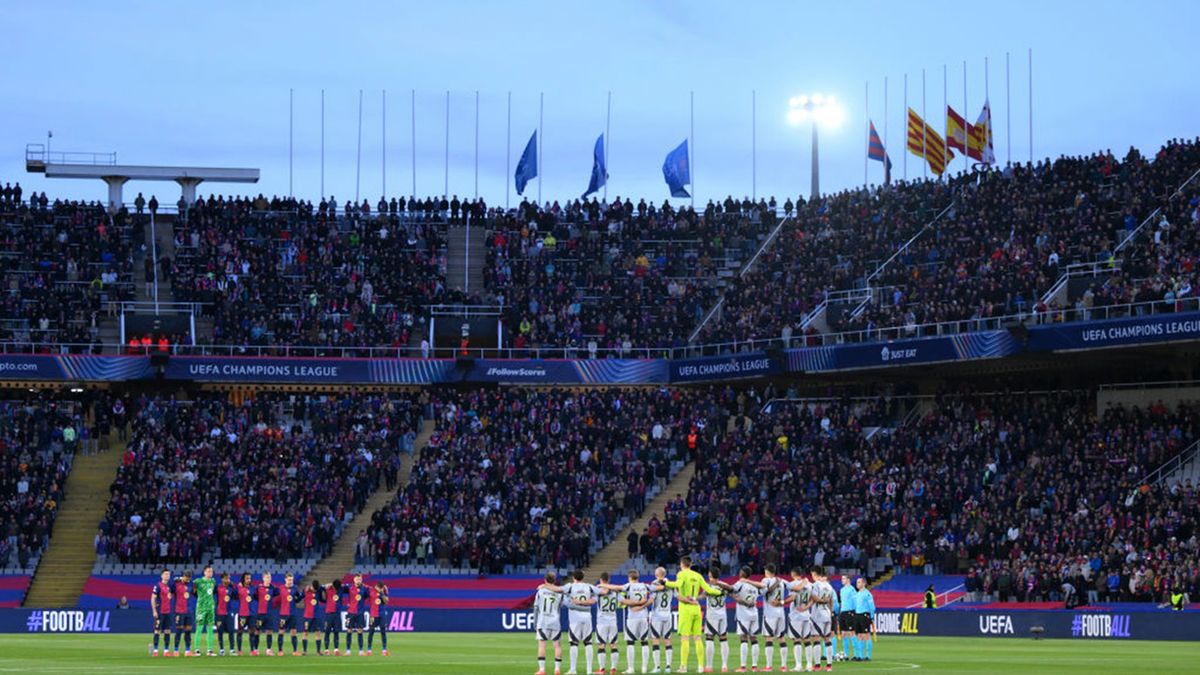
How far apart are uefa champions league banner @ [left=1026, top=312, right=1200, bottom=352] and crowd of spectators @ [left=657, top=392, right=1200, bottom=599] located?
3.35 m

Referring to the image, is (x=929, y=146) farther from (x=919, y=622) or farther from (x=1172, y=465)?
(x=919, y=622)

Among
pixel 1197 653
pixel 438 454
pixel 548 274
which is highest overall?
Result: pixel 548 274

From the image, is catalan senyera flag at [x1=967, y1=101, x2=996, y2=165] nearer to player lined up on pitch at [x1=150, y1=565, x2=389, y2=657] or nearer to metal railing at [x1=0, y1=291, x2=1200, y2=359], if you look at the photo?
metal railing at [x1=0, y1=291, x2=1200, y2=359]

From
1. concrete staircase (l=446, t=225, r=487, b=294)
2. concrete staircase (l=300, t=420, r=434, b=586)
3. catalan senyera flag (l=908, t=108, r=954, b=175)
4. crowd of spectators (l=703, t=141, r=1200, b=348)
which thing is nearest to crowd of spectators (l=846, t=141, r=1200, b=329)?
crowd of spectators (l=703, t=141, r=1200, b=348)

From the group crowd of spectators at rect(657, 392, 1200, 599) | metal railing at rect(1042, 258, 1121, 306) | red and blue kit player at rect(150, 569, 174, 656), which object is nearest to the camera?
red and blue kit player at rect(150, 569, 174, 656)

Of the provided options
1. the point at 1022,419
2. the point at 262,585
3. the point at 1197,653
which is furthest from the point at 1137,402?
the point at 262,585

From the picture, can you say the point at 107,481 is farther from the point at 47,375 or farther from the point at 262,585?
the point at 262,585

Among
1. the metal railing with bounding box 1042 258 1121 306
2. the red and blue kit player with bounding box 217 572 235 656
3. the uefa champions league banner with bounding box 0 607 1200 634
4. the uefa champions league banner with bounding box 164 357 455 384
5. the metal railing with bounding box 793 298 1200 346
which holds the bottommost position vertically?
the uefa champions league banner with bounding box 0 607 1200 634

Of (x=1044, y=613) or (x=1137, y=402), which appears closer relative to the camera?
(x=1044, y=613)

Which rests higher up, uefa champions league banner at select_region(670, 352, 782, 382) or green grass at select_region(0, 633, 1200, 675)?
uefa champions league banner at select_region(670, 352, 782, 382)

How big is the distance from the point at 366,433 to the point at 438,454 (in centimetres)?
335

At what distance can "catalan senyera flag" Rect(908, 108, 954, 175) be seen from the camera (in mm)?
82062

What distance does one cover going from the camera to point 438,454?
71500 millimetres

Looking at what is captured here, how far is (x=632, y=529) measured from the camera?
68750 mm
